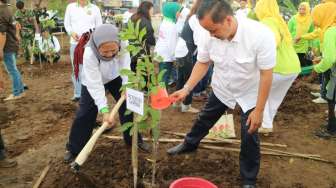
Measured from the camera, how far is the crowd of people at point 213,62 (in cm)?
270

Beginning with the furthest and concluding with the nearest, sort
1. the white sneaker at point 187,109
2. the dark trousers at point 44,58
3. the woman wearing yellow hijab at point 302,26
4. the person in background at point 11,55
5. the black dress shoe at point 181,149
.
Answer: the dark trousers at point 44,58 → the woman wearing yellow hijab at point 302,26 → the person in background at point 11,55 → the white sneaker at point 187,109 → the black dress shoe at point 181,149

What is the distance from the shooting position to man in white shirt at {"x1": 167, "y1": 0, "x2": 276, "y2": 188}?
262cm

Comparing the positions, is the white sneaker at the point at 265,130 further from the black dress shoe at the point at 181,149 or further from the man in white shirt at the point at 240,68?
A: the man in white shirt at the point at 240,68

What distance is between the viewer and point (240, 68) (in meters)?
2.87

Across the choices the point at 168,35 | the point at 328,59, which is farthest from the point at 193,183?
the point at 168,35

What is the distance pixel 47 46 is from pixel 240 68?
23.9 feet

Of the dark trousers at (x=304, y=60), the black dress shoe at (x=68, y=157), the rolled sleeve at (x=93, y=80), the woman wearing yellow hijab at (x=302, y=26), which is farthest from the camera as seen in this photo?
the dark trousers at (x=304, y=60)

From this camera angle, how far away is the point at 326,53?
4.04 metres

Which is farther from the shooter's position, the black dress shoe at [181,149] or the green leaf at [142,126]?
the black dress shoe at [181,149]

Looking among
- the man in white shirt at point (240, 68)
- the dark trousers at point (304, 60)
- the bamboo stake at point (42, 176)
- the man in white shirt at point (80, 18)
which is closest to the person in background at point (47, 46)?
the man in white shirt at point (80, 18)

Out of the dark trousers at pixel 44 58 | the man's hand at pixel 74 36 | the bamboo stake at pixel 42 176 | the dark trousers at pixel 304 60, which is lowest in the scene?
the bamboo stake at pixel 42 176

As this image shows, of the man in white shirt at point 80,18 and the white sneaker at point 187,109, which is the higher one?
the man in white shirt at point 80,18

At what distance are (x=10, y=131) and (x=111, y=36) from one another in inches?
111

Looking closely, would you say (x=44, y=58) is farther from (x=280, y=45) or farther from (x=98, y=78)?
(x=280, y=45)
